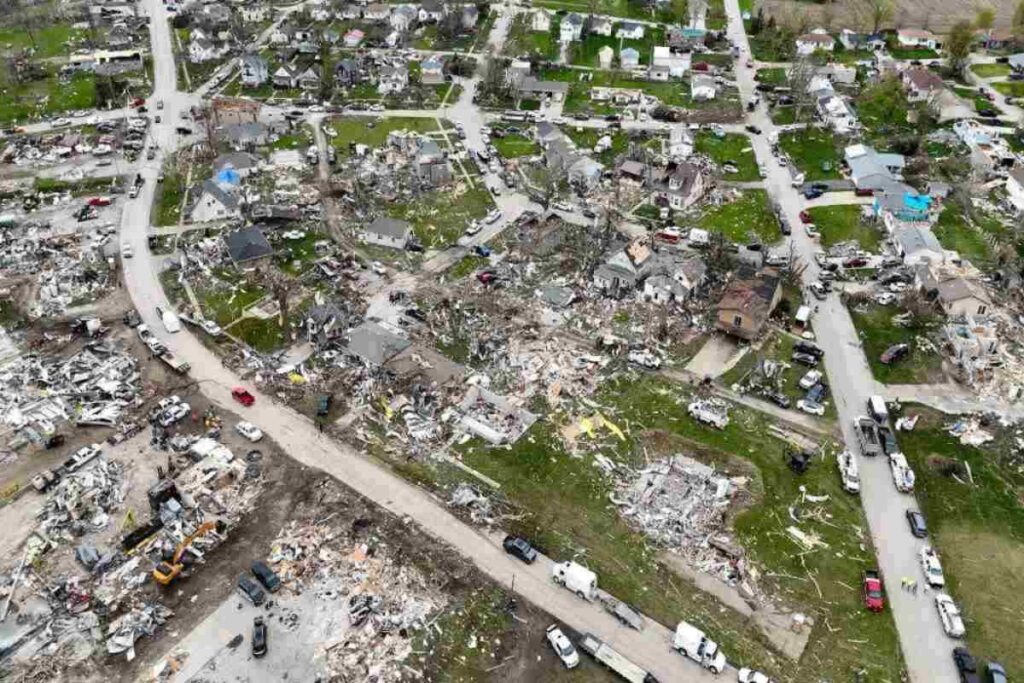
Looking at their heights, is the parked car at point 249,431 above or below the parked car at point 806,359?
below

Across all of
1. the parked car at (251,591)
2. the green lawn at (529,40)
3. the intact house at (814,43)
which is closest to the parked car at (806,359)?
the parked car at (251,591)

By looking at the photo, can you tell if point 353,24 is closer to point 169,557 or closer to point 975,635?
point 169,557

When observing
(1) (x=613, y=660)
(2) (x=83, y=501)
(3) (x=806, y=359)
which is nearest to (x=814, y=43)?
(3) (x=806, y=359)

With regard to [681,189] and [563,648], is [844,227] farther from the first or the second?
[563,648]

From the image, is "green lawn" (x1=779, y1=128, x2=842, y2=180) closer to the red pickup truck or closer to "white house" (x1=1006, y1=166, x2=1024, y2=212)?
"white house" (x1=1006, y1=166, x2=1024, y2=212)

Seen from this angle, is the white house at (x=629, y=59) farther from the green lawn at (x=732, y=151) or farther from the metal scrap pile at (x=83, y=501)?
the metal scrap pile at (x=83, y=501)

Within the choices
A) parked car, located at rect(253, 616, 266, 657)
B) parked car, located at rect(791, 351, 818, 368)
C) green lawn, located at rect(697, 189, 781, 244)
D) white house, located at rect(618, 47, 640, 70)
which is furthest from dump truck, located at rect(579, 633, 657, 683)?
white house, located at rect(618, 47, 640, 70)

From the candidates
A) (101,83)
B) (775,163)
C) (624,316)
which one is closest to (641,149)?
(775,163)
